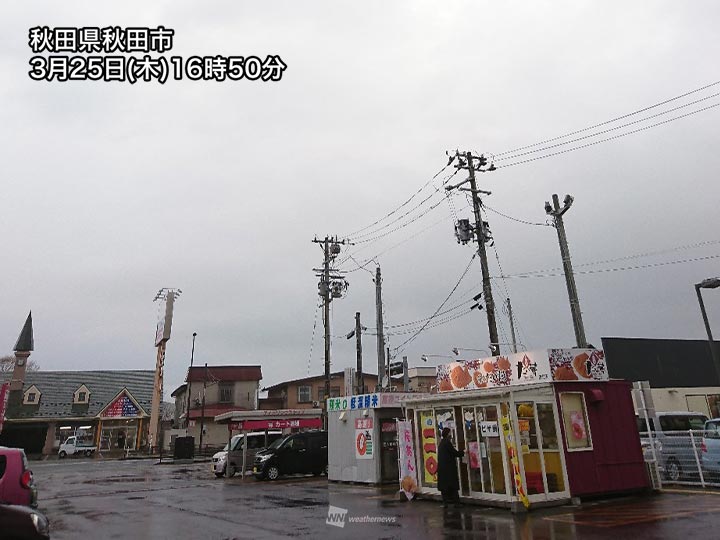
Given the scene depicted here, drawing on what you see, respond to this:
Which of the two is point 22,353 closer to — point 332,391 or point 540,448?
point 332,391

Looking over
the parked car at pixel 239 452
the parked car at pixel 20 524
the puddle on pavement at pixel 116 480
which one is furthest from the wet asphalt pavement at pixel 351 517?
the parked car at pixel 239 452

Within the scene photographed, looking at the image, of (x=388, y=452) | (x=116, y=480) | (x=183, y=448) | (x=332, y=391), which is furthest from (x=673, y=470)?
(x=332, y=391)

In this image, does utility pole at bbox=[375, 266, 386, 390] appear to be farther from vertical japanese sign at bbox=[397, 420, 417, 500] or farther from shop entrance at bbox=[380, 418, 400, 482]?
vertical japanese sign at bbox=[397, 420, 417, 500]

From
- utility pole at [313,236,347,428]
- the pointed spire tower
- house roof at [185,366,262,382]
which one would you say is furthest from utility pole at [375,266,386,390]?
the pointed spire tower

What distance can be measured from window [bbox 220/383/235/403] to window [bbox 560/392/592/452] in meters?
47.5

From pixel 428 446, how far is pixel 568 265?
835cm

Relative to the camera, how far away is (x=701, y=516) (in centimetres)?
992

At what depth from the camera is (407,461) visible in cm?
1461

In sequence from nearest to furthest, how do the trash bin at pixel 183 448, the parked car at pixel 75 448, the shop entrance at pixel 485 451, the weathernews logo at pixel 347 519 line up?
the weathernews logo at pixel 347 519 < the shop entrance at pixel 485 451 < the trash bin at pixel 183 448 < the parked car at pixel 75 448

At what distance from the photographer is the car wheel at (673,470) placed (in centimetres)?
1470

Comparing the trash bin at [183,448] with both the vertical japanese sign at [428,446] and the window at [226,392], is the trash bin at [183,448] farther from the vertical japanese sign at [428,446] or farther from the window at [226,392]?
the vertical japanese sign at [428,446]

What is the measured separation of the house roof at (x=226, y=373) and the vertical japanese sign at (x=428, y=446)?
44.6m

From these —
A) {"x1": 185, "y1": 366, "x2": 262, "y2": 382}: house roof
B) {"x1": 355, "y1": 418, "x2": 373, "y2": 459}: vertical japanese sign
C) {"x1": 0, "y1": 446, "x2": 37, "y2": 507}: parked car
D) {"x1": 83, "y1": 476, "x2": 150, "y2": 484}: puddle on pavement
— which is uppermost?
{"x1": 185, "y1": 366, "x2": 262, "y2": 382}: house roof

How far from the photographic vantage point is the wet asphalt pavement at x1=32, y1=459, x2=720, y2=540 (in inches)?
371
